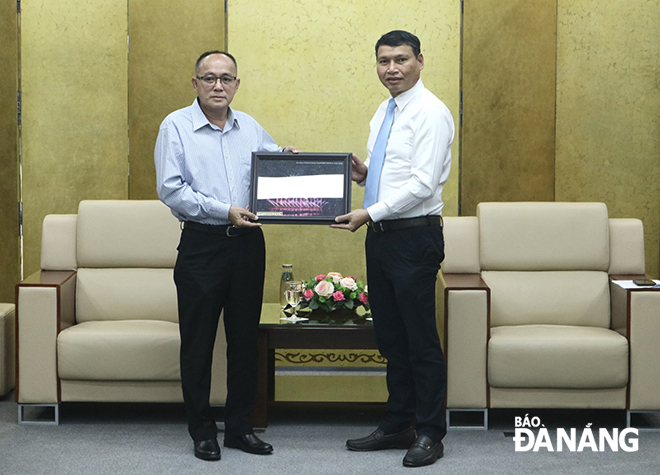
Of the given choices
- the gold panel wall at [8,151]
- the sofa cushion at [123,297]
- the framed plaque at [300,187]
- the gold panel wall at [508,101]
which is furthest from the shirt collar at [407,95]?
the gold panel wall at [8,151]

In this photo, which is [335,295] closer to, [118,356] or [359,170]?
[359,170]

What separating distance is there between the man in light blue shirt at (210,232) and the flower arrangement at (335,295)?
1.65 feet

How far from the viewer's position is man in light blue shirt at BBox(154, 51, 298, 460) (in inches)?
121

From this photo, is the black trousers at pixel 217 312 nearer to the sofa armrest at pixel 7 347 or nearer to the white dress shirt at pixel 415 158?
the white dress shirt at pixel 415 158

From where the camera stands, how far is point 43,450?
3.26 m

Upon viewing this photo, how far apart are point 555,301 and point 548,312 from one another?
0.07 m

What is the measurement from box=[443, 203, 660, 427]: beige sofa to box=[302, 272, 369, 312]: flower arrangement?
Result: 43cm

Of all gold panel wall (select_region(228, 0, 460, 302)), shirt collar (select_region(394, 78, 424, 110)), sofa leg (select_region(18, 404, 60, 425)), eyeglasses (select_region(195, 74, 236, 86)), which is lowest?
sofa leg (select_region(18, 404, 60, 425))

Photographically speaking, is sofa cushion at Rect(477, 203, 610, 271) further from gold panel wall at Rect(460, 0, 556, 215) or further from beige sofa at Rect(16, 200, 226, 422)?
beige sofa at Rect(16, 200, 226, 422)

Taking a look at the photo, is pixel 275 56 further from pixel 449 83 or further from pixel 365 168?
pixel 365 168

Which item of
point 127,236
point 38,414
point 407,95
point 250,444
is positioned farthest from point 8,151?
point 407,95

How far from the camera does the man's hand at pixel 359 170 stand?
335 cm

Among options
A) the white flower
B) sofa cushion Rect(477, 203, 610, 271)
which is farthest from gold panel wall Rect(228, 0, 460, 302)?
the white flower

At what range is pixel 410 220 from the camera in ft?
10.0
